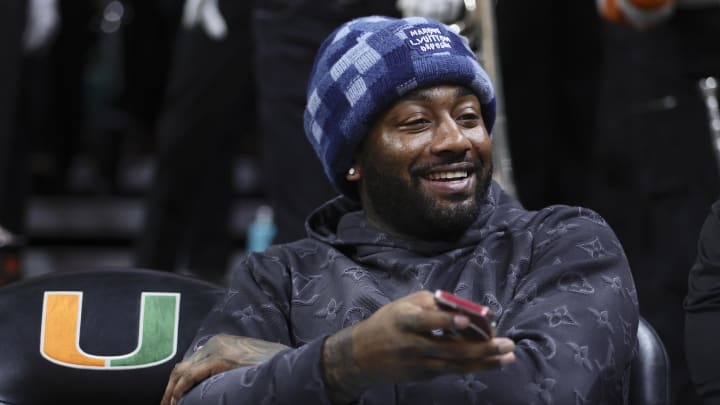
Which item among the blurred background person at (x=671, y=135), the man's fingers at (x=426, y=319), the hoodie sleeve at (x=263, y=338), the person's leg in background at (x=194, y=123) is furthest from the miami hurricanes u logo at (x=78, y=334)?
the person's leg in background at (x=194, y=123)

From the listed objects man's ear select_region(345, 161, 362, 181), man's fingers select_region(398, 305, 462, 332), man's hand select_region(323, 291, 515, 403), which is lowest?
man's hand select_region(323, 291, 515, 403)

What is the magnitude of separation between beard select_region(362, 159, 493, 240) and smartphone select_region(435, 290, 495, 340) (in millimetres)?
539

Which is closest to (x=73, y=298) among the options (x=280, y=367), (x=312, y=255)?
(x=312, y=255)

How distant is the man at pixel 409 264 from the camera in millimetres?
1714

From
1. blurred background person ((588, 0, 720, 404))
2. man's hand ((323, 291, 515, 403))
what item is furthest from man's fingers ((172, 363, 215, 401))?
blurred background person ((588, 0, 720, 404))

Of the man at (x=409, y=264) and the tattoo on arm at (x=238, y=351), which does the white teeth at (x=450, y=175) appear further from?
the tattoo on arm at (x=238, y=351)

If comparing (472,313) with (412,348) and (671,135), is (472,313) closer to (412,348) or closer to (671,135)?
(412,348)

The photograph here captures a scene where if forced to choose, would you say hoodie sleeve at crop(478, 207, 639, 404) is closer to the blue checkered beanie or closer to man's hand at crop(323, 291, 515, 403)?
man's hand at crop(323, 291, 515, 403)

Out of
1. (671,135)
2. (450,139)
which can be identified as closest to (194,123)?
(671,135)

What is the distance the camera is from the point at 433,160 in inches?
80.0

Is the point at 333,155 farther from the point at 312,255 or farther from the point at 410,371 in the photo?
the point at 410,371

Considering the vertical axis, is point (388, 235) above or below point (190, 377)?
above

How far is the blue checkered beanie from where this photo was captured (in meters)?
2.03

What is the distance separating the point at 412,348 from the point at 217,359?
18.1 inches
